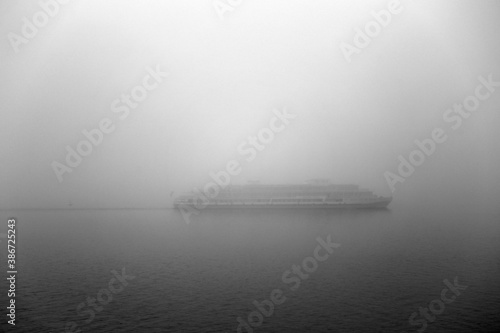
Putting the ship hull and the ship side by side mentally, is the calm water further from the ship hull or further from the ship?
the ship

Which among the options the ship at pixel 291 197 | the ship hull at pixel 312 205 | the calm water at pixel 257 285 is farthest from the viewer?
the ship at pixel 291 197

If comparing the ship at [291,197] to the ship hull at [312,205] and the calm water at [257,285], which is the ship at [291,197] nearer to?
the ship hull at [312,205]

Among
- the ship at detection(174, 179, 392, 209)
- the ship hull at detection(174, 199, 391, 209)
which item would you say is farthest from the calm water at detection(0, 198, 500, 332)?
the ship at detection(174, 179, 392, 209)

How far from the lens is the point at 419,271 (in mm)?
38531

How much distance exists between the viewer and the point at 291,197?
5817 inches

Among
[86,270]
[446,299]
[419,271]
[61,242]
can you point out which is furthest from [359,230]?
[61,242]

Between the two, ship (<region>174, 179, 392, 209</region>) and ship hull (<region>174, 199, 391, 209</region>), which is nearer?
ship hull (<region>174, 199, 391, 209</region>)

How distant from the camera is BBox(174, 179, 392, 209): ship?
142625mm

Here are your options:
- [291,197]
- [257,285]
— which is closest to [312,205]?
[291,197]

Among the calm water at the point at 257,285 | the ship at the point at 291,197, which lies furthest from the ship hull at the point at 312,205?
the calm water at the point at 257,285

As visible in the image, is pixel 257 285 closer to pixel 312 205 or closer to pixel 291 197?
pixel 312 205

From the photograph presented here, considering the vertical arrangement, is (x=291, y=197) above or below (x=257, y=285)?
above

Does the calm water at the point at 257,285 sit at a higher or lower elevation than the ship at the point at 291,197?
lower

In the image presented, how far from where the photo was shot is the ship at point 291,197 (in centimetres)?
14262
